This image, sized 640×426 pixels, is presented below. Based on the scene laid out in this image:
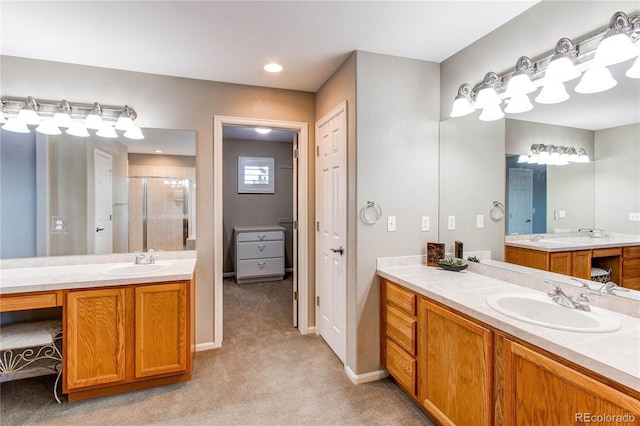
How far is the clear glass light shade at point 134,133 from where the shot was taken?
257cm

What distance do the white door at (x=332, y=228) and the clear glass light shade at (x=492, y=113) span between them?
0.95 metres

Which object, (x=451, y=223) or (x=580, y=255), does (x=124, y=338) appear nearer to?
(x=451, y=223)

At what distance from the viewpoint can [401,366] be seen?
2.07 m

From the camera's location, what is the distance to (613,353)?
3.39 ft

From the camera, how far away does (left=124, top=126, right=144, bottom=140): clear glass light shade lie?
2566 mm

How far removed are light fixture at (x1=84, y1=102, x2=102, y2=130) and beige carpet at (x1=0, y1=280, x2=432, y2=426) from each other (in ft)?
6.32

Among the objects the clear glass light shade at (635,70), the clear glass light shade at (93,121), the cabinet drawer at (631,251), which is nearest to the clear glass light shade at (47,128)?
the clear glass light shade at (93,121)

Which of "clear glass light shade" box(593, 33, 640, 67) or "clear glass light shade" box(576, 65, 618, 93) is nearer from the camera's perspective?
"clear glass light shade" box(593, 33, 640, 67)

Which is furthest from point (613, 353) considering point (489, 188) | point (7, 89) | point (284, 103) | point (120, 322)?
point (7, 89)

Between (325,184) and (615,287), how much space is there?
2.01 m

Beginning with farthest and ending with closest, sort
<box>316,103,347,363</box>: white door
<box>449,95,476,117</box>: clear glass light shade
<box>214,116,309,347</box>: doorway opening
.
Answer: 1. <box>214,116,309,347</box>: doorway opening
2. <box>316,103,347,363</box>: white door
3. <box>449,95,476,117</box>: clear glass light shade

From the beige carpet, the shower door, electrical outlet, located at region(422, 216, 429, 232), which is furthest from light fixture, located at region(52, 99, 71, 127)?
electrical outlet, located at region(422, 216, 429, 232)

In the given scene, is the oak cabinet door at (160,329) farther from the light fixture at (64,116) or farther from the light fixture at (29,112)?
the light fixture at (29,112)

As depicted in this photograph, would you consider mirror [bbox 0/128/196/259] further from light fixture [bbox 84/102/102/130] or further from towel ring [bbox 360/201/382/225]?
towel ring [bbox 360/201/382/225]
